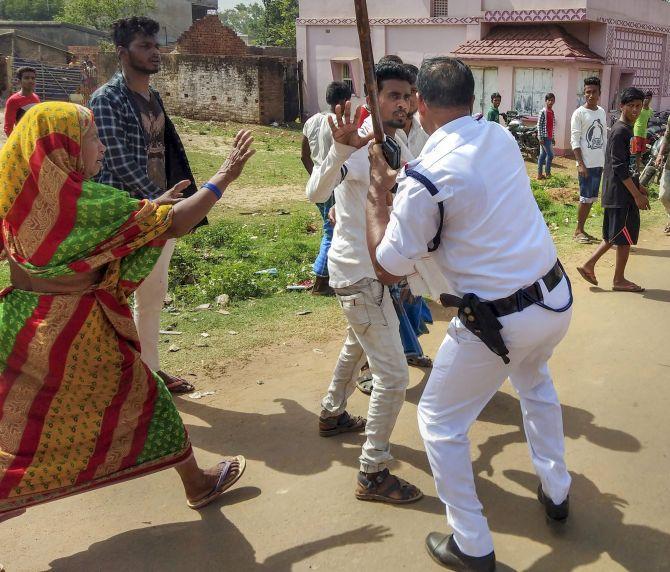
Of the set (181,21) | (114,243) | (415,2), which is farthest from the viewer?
(181,21)

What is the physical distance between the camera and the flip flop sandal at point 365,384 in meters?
4.57

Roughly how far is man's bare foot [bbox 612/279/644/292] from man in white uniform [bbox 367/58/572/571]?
408 cm

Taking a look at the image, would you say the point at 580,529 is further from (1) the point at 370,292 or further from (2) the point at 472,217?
(2) the point at 472,217

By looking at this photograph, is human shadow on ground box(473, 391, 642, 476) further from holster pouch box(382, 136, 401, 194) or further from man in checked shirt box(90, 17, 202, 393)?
man in checked shirt box(90, 17, 202, 393)

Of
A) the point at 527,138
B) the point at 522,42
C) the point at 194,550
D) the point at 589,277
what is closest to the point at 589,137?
the point at 589,277

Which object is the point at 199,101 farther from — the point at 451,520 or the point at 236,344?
the point at 451,520

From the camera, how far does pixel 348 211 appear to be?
353 centimetres

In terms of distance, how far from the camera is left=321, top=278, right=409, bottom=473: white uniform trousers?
3373mm

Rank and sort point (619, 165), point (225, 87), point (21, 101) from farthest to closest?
point (225, 87) < point (21, 101) < point (619, 165)

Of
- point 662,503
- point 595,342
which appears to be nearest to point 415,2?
point 595,342

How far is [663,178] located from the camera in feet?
25.3

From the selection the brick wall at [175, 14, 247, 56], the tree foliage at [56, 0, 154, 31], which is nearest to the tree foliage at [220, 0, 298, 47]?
the tree foliage at [56, 0, 154, 31]

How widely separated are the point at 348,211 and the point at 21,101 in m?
5.64

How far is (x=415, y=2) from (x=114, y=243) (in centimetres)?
2066
